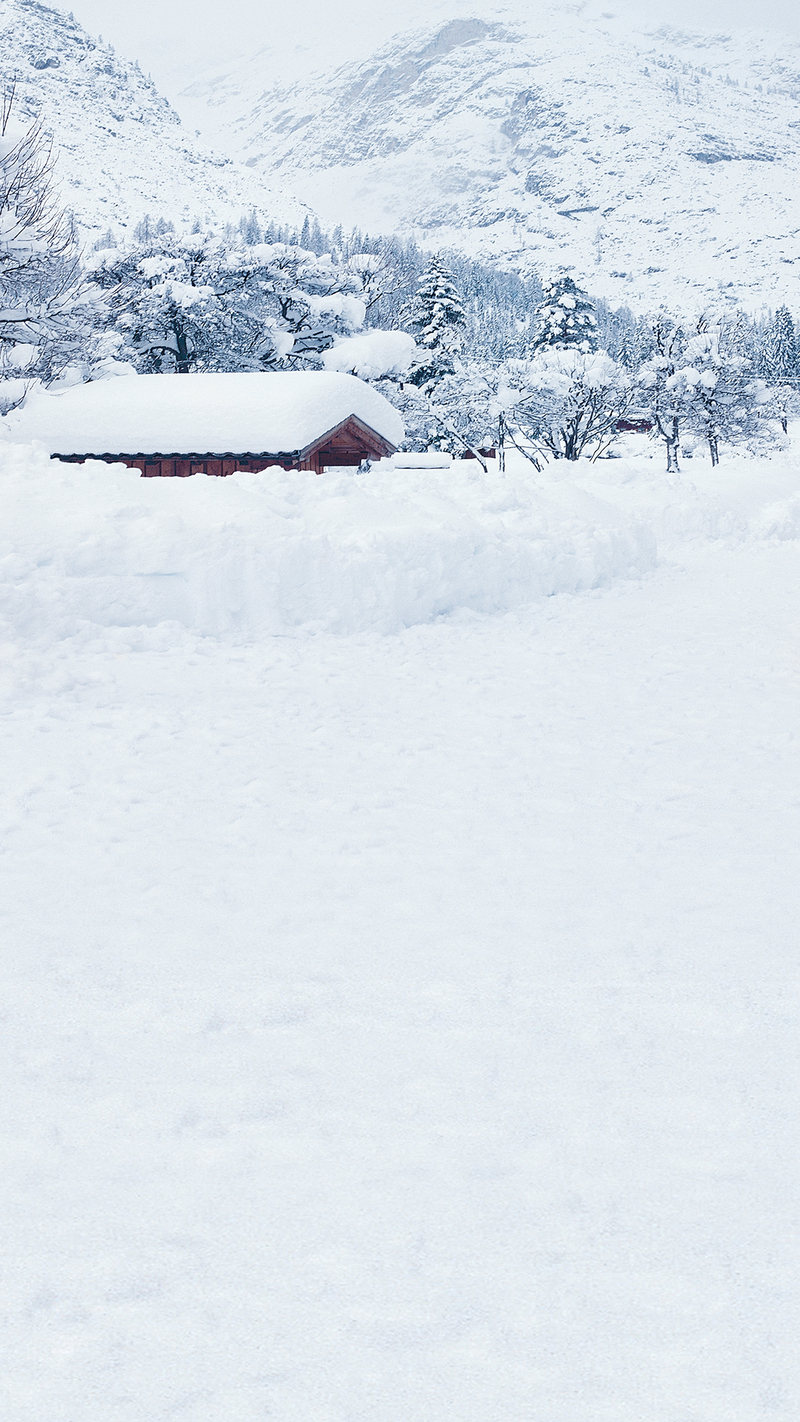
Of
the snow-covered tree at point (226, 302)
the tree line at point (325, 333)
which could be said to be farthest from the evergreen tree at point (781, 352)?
the snow-covered tree at point (226, 302)

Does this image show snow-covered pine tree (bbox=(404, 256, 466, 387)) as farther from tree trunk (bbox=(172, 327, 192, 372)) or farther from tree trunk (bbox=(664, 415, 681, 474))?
tree trunk (bbox=(172, 327, 192, 372))

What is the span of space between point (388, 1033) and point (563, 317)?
44.2 meters

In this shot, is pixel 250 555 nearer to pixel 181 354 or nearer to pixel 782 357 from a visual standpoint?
pixel 181 354

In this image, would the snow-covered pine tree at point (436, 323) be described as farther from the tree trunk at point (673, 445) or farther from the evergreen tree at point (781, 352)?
the evergreen tree at point (781, 352)

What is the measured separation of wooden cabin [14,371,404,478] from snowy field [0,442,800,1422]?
9.68m

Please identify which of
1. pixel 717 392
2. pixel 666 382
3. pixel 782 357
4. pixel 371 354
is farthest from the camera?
pixel 782 357

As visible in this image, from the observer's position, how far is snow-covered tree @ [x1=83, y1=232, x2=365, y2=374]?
2919 centimetres

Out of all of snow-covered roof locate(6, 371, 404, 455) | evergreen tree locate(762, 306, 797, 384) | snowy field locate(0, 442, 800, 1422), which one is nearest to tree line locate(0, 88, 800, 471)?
snow-covered roof locate(6, 371, 404, 455)

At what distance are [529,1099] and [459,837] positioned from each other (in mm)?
2057

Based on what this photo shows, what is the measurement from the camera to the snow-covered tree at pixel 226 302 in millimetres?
29188

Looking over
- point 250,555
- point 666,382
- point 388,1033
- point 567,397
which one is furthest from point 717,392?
point 388,1033

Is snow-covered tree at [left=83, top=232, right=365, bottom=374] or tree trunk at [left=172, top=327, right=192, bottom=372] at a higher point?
snow-covered tree at [left=83, top=232, right=365, bottom=374]

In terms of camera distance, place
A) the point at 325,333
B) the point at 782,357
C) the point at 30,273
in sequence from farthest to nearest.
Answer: the point at 782,357 < the point at 325,333 < the point at 30,273

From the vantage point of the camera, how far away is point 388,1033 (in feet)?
10.9
